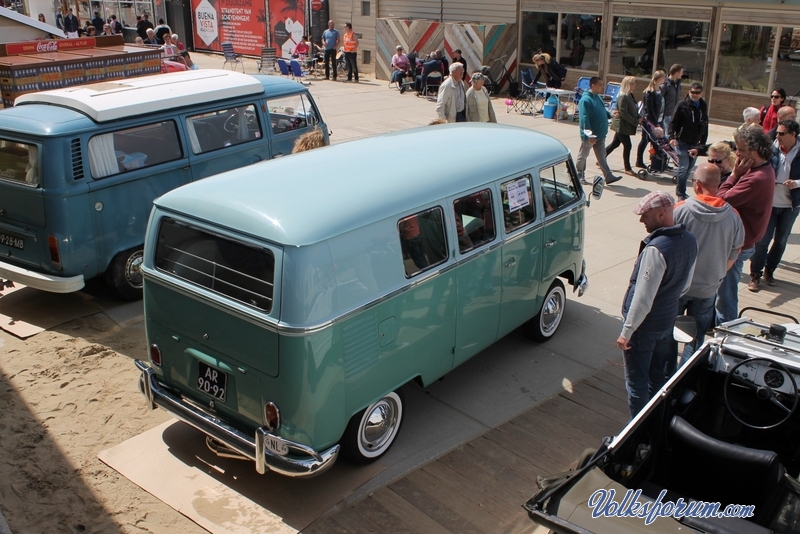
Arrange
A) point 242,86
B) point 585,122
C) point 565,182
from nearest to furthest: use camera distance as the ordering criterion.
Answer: point 565,182 → point 242,86 → point 585,122

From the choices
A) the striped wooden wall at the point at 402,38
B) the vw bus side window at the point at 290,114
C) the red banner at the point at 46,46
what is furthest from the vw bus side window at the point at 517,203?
the striped wooden wall at the point at 402,38

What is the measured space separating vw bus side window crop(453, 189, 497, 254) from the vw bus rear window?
1.66m

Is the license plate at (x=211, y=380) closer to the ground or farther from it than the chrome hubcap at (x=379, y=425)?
farther from it

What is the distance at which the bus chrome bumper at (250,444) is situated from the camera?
182 inches

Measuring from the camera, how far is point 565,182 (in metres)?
6.98

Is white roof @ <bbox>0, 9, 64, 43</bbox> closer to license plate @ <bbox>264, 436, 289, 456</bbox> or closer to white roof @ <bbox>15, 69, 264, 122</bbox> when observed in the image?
white roof @ <bbox>15, 69, 264, 122</bbox>

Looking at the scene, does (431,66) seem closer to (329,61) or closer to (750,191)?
(329,61)

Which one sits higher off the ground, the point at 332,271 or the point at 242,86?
the point at 242,86

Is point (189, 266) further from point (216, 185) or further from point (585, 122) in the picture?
point (585, 122)

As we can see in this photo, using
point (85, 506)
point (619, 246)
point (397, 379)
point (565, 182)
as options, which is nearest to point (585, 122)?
point (619, 246)

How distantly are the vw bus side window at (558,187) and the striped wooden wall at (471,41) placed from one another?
46.2 feet

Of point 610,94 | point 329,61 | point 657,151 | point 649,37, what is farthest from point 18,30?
point 649,37

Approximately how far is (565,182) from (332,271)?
10.5 feet

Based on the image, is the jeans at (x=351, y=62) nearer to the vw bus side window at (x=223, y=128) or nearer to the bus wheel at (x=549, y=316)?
the vw bus side window at (x=223, y=128)
